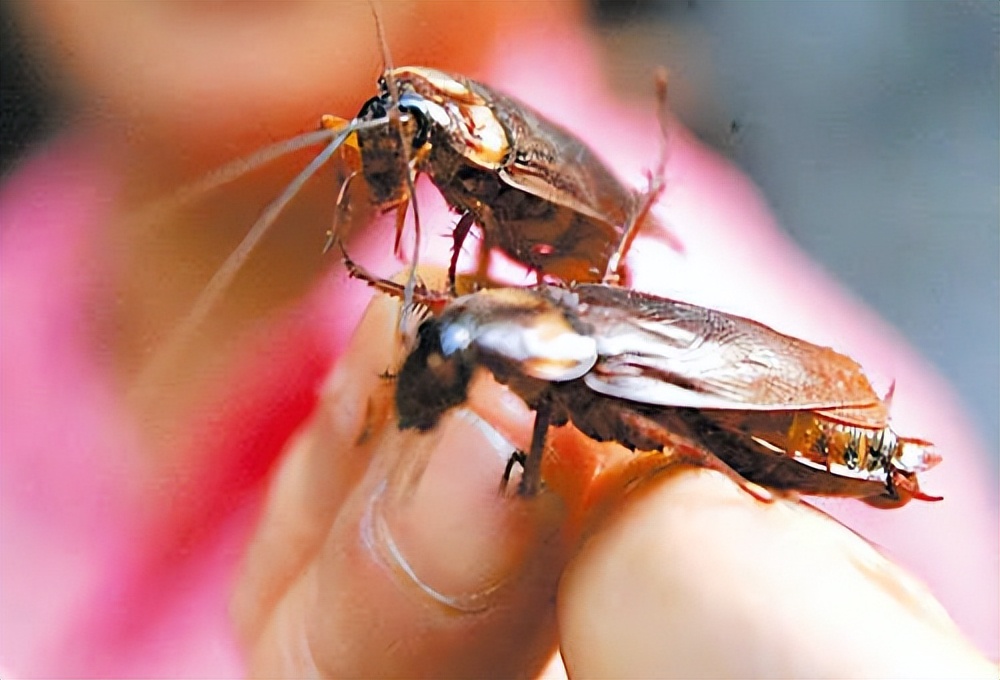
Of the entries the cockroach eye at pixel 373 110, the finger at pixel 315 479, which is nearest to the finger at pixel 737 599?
the finger at pixel 315 479

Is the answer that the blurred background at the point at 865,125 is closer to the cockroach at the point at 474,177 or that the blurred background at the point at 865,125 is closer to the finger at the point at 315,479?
the cockroach at the point at 474,177

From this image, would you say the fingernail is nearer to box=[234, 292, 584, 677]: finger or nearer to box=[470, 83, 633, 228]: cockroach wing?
box=[234, 292, 584, 677]: finger

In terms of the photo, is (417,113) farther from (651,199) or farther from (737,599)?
(737,599)

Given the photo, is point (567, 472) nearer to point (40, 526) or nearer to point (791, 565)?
point (791, 565)

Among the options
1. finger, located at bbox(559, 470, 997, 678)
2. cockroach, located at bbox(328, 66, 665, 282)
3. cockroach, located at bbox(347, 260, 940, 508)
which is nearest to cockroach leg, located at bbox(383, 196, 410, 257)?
cockroach, located at bbox(328, 66, 665, 282)

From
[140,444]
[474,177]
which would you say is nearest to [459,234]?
[474,177]

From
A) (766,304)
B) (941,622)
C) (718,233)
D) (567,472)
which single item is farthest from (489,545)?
(718,233)
